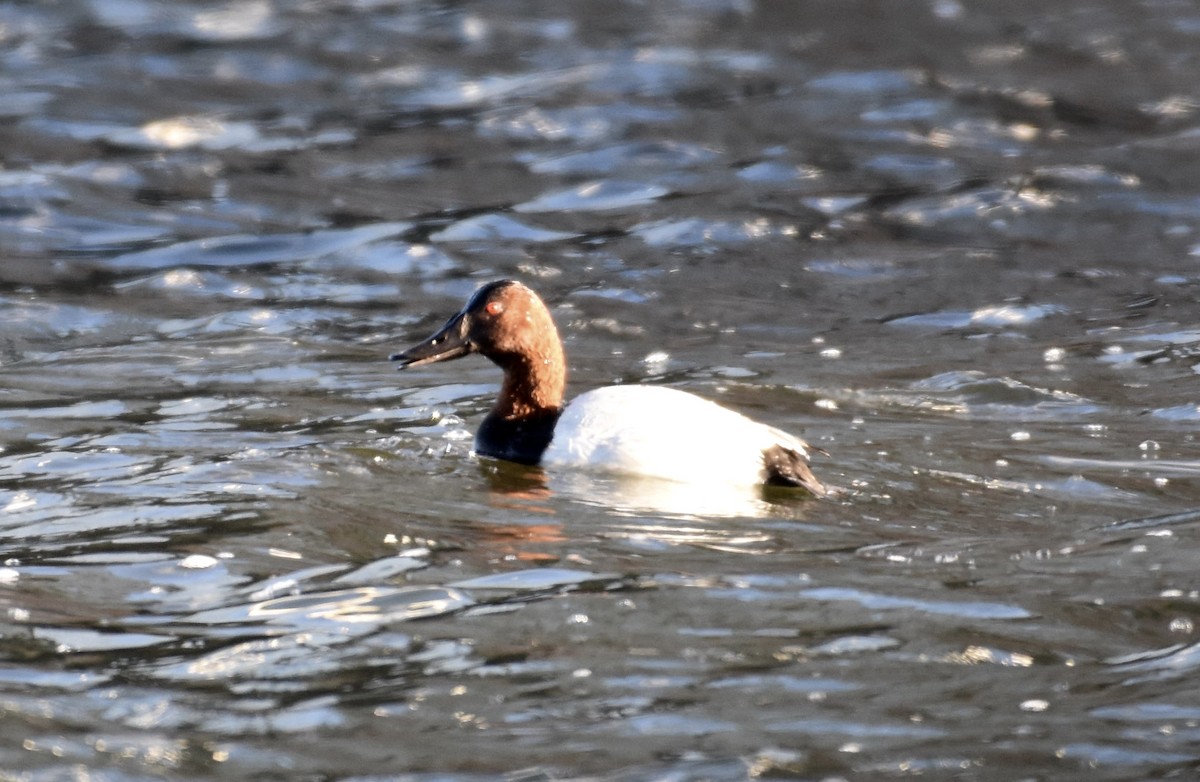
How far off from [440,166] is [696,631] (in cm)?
970

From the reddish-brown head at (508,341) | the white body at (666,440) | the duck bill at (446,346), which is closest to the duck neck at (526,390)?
the reddish-brown head at (508,341)

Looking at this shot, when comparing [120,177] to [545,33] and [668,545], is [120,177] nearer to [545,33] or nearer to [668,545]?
[545,33]

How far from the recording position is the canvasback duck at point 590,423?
284 inches

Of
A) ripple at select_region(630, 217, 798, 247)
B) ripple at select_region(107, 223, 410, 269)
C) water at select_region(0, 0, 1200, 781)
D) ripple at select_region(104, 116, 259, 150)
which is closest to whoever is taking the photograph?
water at select_region(0, 0, 1200, 781)

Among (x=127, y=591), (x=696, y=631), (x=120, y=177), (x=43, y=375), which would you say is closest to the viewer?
(x=696, y=631)

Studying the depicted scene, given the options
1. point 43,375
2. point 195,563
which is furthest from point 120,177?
point 195,563

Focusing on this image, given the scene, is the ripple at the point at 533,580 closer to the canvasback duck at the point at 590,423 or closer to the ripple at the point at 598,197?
the canvasback duck at the point at 590,423

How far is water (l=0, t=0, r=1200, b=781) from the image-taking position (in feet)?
15.5

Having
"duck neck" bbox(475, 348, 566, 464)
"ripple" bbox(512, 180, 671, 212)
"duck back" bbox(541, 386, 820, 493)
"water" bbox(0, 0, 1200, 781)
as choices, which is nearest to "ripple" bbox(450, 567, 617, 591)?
"water" bbox(0, 0, 1200, 781)

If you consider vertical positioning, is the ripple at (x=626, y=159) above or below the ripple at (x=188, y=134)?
below

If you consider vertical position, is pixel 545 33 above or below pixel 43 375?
above

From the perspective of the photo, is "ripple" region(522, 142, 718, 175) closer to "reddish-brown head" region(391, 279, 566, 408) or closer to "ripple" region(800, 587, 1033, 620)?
"reddish-brown head" region(391, 279, 566, 408)

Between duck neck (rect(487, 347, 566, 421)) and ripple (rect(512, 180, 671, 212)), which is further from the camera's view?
ripple (rect(512, 180, 671, 212))

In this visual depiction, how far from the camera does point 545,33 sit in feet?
55.4
